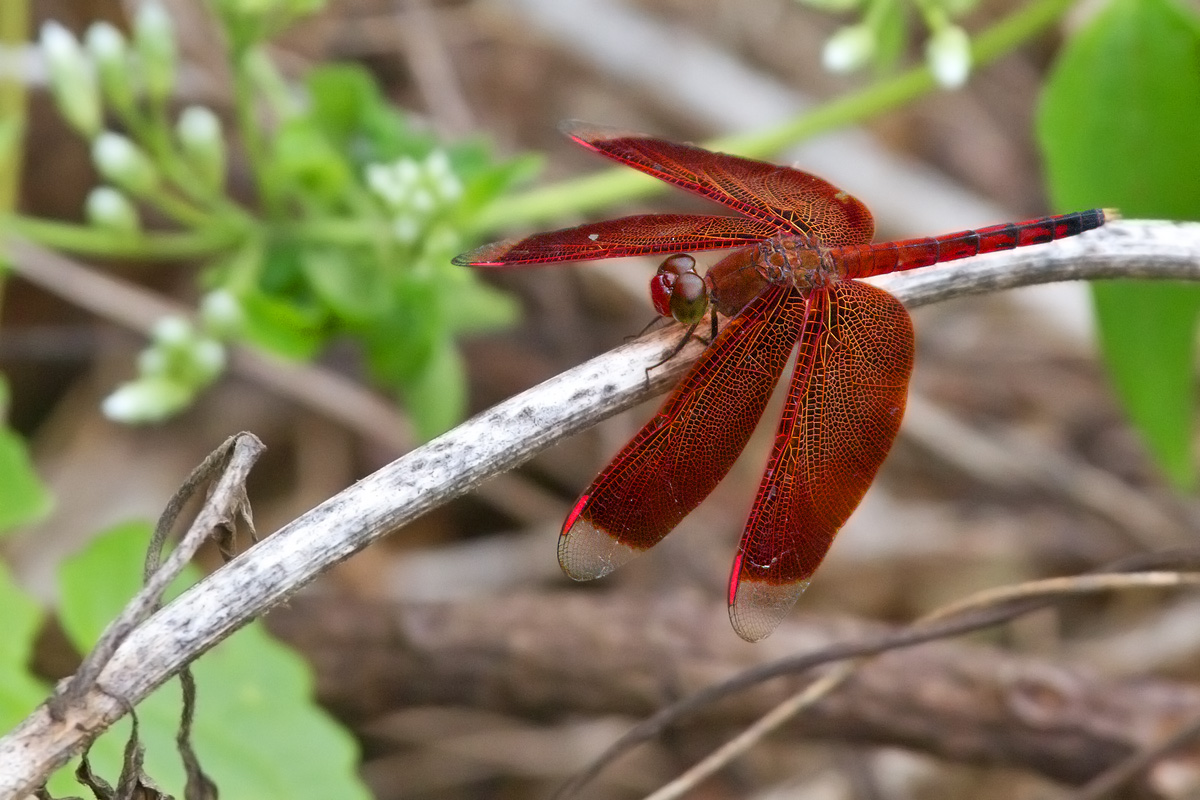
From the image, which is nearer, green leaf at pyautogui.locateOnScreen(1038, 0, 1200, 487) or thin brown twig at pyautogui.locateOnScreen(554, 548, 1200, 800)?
thin brown twig at pyautogui.locateOnScreen(554, 548, 1200, 800)

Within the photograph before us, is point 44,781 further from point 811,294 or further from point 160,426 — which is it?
point 160,426

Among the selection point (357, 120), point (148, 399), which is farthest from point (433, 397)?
point (357, 120)

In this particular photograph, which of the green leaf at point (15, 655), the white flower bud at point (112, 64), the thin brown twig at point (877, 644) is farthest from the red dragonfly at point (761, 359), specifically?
the white flower bud at point (112, 64)

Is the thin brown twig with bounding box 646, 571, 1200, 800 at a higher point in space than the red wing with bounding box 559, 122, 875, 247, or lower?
lower

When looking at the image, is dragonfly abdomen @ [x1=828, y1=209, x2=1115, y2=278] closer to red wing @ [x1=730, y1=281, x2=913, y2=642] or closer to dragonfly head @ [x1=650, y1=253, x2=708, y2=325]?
red wing @ [x1=730, y1=281, x2=913, y2=642]

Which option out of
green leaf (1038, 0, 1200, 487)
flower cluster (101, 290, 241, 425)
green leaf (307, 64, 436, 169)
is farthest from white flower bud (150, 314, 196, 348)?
green leaf (1038, 0, 1200, 487)

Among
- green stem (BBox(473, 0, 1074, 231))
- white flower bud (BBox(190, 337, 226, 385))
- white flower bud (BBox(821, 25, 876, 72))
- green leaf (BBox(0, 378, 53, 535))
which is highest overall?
white flower bud (BBox(821, 25, 876, 72))

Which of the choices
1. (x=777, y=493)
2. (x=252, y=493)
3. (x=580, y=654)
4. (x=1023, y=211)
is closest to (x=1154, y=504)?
(x=1023, y=211)
